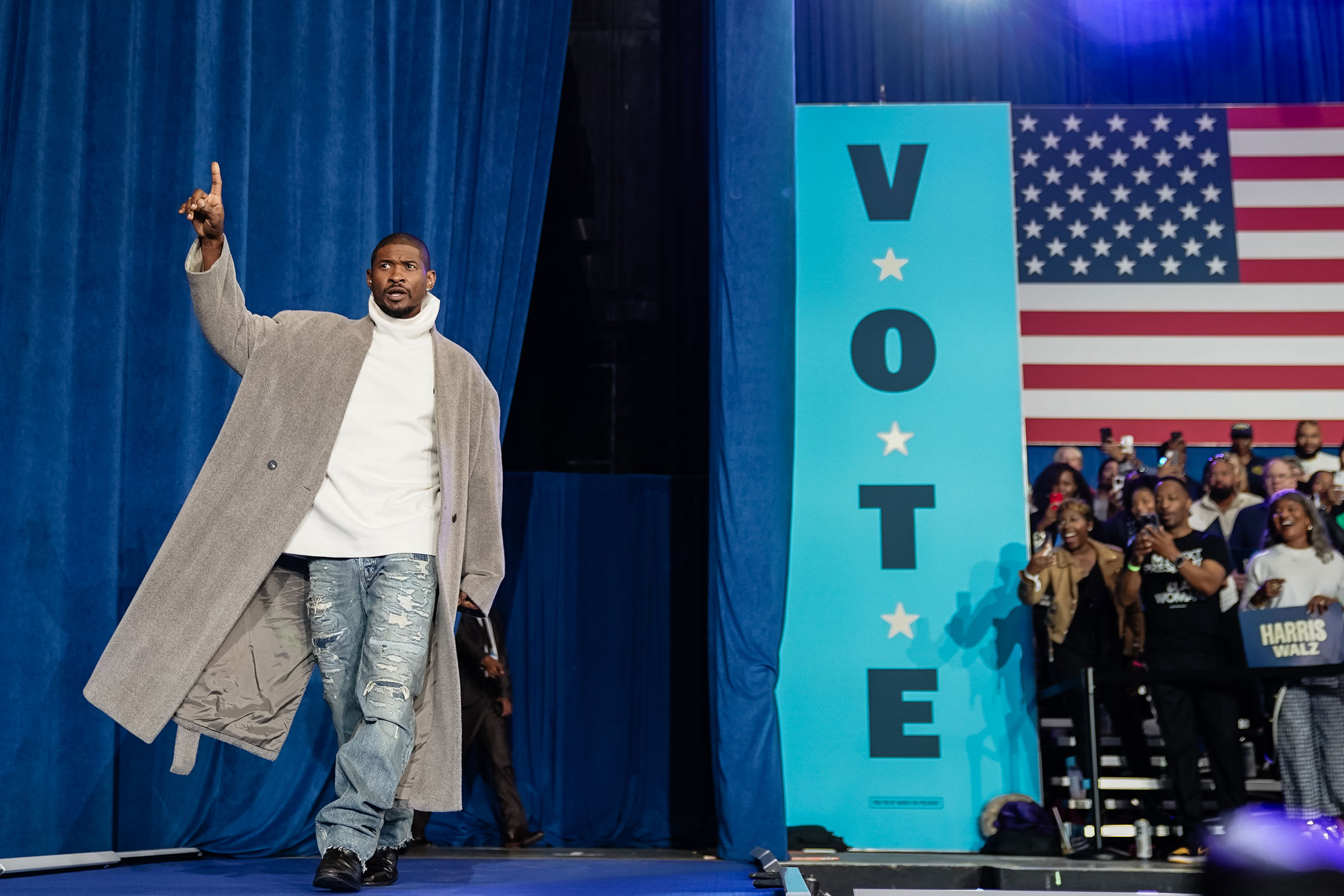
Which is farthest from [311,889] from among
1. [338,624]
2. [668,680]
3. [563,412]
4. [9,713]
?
[563,412]

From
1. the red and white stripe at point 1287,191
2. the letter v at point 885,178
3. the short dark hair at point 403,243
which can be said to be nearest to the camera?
the short dark hair at point 403,243

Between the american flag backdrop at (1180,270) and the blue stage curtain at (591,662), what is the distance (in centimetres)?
249

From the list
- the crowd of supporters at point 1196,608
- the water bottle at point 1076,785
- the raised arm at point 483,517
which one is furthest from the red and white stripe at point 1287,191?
the raised arm at point 483,517

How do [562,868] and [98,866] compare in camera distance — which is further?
[562,868]

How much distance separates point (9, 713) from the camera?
3838mm

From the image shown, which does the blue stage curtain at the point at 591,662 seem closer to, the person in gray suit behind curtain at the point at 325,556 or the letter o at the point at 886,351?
the letter o at the point at 886,351

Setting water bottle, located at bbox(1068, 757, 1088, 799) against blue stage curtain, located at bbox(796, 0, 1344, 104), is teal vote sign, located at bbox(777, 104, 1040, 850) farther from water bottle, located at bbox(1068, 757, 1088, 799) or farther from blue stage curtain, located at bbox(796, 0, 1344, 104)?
blue stage curtain, located at bbox(796, 0, 1344, 104)

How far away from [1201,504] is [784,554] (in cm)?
262

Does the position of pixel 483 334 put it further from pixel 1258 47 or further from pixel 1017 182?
pixel 1258 47

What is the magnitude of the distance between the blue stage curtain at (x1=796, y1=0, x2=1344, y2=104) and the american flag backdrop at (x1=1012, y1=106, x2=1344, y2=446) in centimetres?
17

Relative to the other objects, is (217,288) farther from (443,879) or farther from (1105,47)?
(1105,47)

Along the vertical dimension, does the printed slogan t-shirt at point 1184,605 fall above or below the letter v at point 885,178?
below

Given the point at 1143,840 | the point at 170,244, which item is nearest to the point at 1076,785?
the point at 1143,840

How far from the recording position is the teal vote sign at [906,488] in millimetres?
5285
